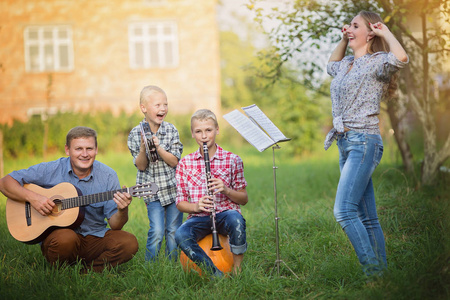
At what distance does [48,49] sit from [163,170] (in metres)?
16.4

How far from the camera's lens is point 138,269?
165 inches

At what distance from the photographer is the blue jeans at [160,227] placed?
4523 millimetres

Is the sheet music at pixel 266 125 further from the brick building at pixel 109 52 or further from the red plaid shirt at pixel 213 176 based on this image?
the brick building at pixel 109 52

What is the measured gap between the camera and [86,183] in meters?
4.45

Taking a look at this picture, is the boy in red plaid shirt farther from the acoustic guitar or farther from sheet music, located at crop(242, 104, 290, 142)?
the acoustic guitar

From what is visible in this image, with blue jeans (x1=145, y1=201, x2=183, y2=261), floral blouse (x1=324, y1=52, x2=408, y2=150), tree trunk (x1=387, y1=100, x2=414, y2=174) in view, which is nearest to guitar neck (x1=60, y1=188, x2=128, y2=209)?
blue jeans (x1=145, y1=201, x2=183, y2=261)

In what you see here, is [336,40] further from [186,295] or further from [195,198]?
[186,295]

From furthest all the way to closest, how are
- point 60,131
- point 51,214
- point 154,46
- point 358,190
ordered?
1. point 154,46
2. point 60,131
3. point 51,214
4. point 358,190

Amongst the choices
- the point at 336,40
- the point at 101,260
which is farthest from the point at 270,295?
the point at 336,40

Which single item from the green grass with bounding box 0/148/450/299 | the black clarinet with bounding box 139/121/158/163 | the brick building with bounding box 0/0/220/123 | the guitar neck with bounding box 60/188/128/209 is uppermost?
the brick building with bounding box 0/0/220/123

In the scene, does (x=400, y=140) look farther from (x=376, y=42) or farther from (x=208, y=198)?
(x=208, y=198)

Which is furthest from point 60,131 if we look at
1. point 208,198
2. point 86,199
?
point 208,198

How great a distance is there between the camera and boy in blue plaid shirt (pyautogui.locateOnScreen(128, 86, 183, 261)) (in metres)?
4.50

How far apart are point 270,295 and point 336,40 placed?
448 centimetres
